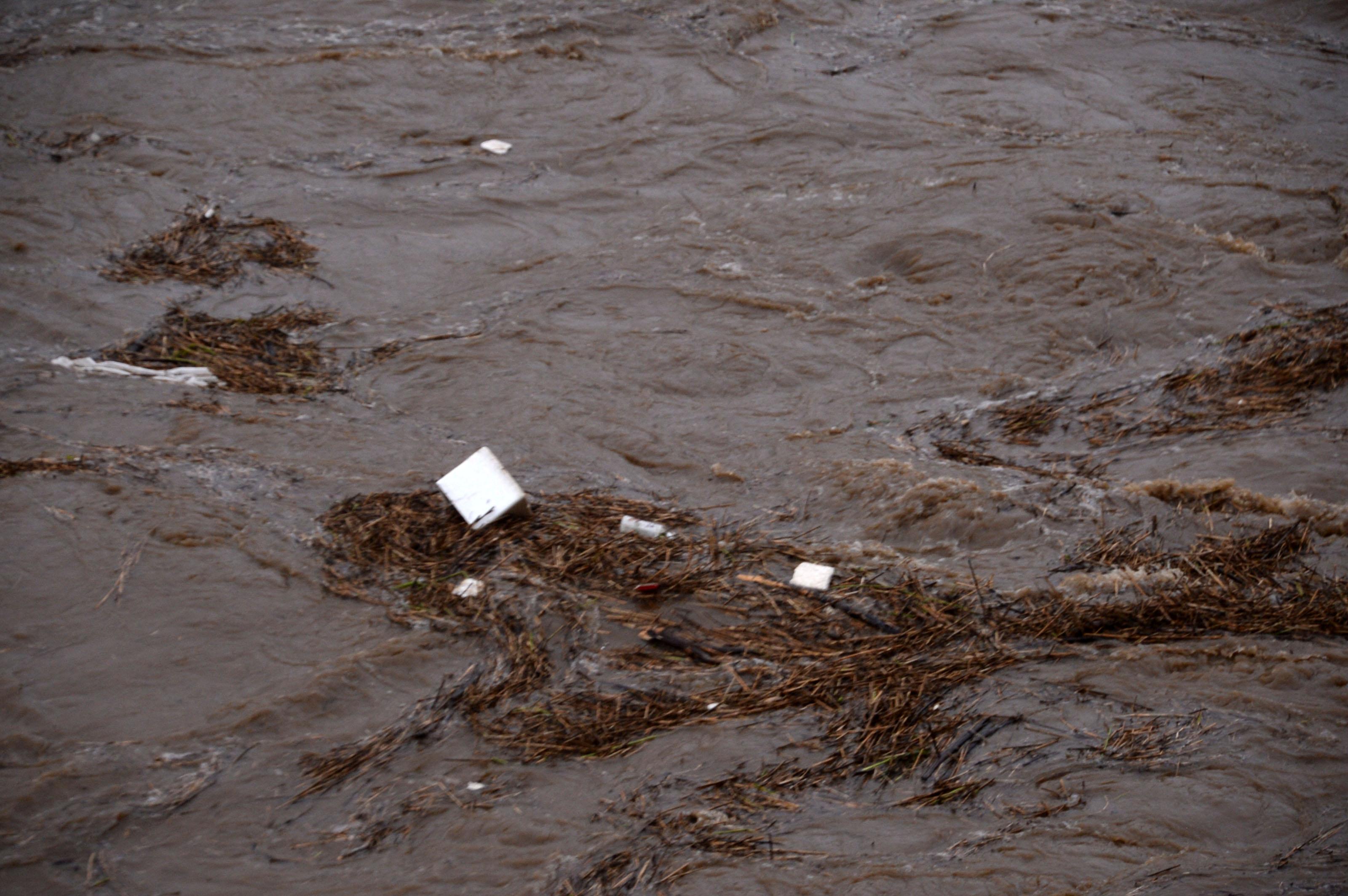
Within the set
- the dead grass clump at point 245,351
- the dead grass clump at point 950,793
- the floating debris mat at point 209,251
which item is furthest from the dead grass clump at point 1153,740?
the floating debris mat at point 209,251

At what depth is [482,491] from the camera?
382cm

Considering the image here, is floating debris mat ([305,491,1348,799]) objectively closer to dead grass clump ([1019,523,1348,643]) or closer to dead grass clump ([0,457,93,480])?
dead grass clump ([1019,523,1348,643])

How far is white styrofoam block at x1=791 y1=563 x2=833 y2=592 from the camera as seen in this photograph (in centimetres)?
350

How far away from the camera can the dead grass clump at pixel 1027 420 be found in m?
4.30

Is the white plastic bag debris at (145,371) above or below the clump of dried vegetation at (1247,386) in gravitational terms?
above

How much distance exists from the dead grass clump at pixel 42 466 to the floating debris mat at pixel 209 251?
1.78 m

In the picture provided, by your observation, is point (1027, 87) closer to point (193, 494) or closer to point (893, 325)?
point (893, 325)

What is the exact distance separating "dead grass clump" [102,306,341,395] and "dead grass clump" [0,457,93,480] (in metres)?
0.91

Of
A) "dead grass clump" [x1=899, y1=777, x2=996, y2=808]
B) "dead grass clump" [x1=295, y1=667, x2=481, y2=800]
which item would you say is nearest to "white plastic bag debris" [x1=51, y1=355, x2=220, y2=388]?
"dead grass clump" [x1=295, y1=667, x2=481, y2=800]

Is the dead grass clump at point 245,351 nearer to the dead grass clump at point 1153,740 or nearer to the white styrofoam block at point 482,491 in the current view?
the white styrofoam block at point 482,491

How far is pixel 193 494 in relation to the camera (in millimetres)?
3732

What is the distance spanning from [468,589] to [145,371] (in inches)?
90.2

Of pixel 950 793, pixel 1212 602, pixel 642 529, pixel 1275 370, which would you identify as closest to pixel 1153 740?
pixel 950 793

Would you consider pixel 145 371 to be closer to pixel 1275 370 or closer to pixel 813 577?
pixel 813 577
